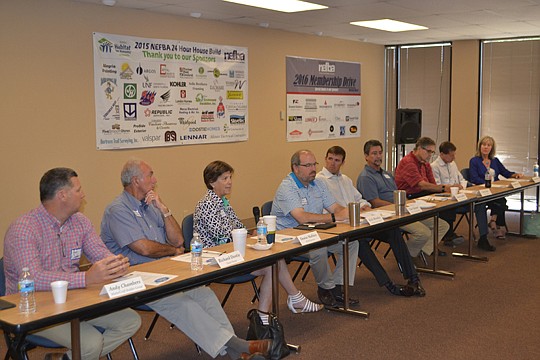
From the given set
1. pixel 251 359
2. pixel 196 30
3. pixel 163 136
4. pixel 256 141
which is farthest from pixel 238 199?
pixel 251 359

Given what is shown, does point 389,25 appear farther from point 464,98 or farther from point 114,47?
point 114,47

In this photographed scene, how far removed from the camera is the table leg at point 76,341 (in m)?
2.96

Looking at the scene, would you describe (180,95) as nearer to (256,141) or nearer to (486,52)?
(256,141)

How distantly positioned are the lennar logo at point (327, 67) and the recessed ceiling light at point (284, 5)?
2489 mm

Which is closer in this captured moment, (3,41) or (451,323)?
(451,323)

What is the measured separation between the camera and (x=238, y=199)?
8430mm

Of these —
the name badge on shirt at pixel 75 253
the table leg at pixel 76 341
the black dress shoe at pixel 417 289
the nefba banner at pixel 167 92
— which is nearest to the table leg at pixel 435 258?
the black dress shoe at pixel 417 289

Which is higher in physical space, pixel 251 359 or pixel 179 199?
pixel 179 199

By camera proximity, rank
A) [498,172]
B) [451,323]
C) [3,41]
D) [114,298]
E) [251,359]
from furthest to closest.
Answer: [498,172], [3,41], [451,323], [251,359], [114,298]

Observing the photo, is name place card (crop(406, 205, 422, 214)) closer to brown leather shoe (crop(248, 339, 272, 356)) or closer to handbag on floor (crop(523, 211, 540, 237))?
brown leather shoe (crop(248, 339, 272, 356))

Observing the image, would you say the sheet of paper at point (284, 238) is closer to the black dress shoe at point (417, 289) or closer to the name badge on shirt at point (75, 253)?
the name badge on shirt at point (75, 253)

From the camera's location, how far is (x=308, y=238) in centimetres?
430

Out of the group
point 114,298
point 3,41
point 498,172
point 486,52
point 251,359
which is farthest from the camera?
point 486,52

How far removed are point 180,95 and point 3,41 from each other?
7.12 ft
